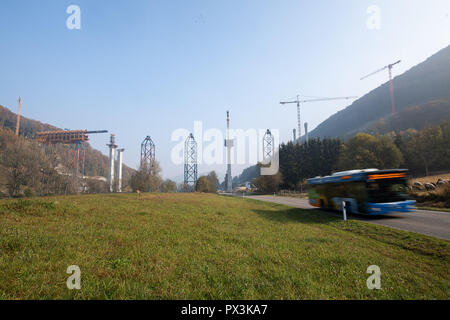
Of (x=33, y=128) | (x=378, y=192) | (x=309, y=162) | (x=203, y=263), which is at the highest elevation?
(x=33, y=128)

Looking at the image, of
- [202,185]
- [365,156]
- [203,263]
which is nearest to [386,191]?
[203,263]

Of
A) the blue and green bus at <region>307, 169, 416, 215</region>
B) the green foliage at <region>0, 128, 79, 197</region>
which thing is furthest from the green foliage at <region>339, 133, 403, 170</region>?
the green foliage at <region>0, 128, 79, 197</region>

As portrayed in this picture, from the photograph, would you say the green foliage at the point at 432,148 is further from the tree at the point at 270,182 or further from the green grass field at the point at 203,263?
the green grass field at the point at 203,263

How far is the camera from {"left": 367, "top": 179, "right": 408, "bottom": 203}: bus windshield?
12.8 m

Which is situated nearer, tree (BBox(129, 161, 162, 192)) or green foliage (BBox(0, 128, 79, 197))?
green foliage (BBox(0, 128, 79, 197))

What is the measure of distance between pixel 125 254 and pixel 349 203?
15.2 meters

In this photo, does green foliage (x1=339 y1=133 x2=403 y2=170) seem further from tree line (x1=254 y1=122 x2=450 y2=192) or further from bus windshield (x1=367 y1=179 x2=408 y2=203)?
bus windshield (x1=367 y1=179 x2=408 y2=203)

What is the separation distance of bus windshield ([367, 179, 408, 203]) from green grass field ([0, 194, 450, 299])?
5006mm

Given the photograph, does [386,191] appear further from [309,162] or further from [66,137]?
[66,137]

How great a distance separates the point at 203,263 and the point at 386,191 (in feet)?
44.5

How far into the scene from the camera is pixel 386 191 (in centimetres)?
1290

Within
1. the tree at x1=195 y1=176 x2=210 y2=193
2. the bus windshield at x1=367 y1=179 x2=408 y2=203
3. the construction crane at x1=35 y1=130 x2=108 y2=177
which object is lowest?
the tree at x1=195 y1=176 x2=210 y2=193

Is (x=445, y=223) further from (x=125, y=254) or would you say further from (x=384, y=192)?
(x=125, y=254)
